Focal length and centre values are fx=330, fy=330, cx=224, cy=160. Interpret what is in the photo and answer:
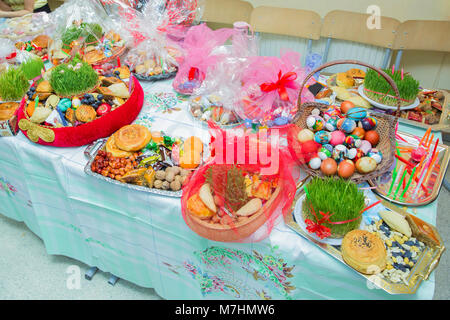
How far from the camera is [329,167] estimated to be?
0.99 meters

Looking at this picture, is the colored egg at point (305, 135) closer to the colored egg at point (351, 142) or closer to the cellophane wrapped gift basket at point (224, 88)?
the colored egg at point (351, 142)

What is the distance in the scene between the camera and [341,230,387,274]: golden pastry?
78cm

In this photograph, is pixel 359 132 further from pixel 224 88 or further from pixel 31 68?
pixel 31 68

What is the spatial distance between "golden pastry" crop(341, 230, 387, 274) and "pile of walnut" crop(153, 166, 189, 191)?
19.6 inches

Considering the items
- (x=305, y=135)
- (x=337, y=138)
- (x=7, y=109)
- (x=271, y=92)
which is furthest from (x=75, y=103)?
(x=337, y=138)

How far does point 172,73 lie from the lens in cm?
159

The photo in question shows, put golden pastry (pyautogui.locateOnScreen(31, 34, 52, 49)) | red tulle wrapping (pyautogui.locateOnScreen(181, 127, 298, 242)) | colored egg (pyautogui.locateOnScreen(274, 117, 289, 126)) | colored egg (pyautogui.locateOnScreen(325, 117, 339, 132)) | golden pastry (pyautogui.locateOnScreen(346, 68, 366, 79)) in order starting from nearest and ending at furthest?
red tulle wrapping (pyautogui.locateOnScreen(181, 127, 298, 242)) < colored egg (pyautogui.locateOnScreen(325, 117, 339, 132)) < colored egg (pyautogui.locateOnScreen(274, 117, 289, 126)) < golden pastry (pyautogui.locateOnScreen(346, 68, 366, 79)) < golden pastry (pyautogui.locateOnScreen(31, 34, 52, 49))

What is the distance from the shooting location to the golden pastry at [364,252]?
777mm

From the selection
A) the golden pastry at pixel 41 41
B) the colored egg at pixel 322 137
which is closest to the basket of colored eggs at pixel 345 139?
the colored egg at pixel 322 137

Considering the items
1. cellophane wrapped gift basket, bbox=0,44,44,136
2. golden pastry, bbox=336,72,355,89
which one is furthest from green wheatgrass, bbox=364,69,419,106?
cellophane wrapped gift basket, bbox=0,44,44,136

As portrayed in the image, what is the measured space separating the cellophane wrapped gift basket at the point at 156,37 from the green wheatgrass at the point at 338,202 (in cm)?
99

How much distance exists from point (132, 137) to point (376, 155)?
0.81 metres

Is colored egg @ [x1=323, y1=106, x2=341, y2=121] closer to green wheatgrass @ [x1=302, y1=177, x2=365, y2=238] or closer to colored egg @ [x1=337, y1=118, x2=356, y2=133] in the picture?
colored egg @ [x1=337, y1=118, x2=356, y2=133]
